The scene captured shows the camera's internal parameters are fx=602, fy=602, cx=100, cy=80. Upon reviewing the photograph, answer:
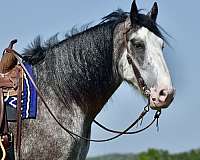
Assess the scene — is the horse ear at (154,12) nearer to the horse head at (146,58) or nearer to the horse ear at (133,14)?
the horse head at (146,58)

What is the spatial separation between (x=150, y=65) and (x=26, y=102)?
5.45 ft

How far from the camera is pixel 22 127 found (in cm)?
764

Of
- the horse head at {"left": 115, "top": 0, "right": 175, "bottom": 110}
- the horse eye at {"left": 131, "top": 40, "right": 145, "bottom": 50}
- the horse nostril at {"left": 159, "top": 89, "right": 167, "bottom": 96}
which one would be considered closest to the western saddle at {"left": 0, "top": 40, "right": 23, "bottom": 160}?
the horse head at {"left": 115, "top": 0, "right": 175, "bottom": 110}

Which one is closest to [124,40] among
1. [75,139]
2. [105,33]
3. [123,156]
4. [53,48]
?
[105,33]

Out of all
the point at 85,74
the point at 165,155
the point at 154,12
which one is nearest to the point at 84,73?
the point at 85,74

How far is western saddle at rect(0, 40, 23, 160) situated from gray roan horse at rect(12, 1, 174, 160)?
0.15 meters

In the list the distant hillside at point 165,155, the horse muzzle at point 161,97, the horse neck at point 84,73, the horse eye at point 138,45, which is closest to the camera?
the horse muzzle at point 161,97

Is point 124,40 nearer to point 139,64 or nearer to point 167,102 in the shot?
point 139,64

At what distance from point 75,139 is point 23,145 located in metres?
0.67

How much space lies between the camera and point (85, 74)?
8.01m

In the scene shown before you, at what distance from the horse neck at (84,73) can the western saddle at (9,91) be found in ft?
1.06

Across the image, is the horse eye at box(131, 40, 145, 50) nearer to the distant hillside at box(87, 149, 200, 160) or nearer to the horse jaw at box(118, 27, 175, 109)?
the horse jaw at box(118, 27, 175, 109)

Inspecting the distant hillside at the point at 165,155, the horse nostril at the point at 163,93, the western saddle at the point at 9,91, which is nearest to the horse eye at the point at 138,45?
the horse nostril at the point at 163,93

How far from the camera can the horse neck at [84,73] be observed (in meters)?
7.95
